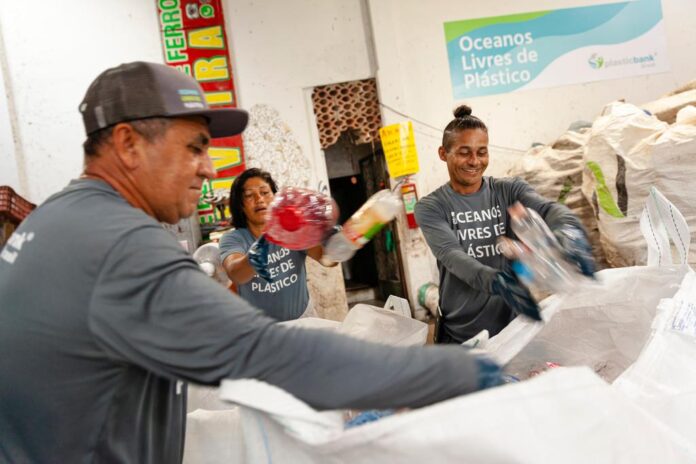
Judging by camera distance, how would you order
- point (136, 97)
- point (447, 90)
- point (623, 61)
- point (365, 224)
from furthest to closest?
point (623, 61) → point (447, 90) → point (365, 224) → point (136, 97)

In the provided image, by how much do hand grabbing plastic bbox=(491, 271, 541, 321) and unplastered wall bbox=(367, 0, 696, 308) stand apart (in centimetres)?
339

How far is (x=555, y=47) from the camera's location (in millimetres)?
4895

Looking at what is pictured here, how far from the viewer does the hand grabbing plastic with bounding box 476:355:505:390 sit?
28.1 inches

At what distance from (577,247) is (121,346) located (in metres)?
1.09

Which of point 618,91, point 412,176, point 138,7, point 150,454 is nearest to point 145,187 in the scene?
point 150,454

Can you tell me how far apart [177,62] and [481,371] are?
14.5 feet

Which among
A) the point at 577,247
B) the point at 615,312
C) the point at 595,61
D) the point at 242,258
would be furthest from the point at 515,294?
the point at 595,61

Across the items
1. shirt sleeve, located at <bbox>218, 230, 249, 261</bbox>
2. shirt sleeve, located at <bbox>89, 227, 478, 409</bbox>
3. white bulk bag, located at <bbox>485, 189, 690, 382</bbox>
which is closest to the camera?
shirt sleeve, located at <bbox>89, 227, 478, 409</bbox>

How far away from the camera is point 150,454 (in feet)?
2.74

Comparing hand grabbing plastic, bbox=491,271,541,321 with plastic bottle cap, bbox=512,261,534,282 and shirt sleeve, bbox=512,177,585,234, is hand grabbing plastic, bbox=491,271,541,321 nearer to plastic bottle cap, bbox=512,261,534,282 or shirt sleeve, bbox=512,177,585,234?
plastic bottle cap, bbox=512,261,534,282

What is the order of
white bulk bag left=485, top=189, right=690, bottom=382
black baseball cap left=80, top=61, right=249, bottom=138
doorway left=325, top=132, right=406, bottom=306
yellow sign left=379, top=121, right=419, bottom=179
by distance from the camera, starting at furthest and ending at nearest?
doorway left=325, top=132, right=406, bottom=306
yellow sign left=379, top=121, right=419, bottom=179
white bulk bag left=485, top=189, right=690, bottom=382
black baseball cap left=80, top=61, right=249, bottom=138

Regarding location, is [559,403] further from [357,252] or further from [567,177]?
[357,252]

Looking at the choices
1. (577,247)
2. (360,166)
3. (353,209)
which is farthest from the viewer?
(353,209)

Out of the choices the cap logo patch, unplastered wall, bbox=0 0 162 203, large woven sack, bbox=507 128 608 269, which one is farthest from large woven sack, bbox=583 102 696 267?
unplastered wall, bbox=0 0 162 203
